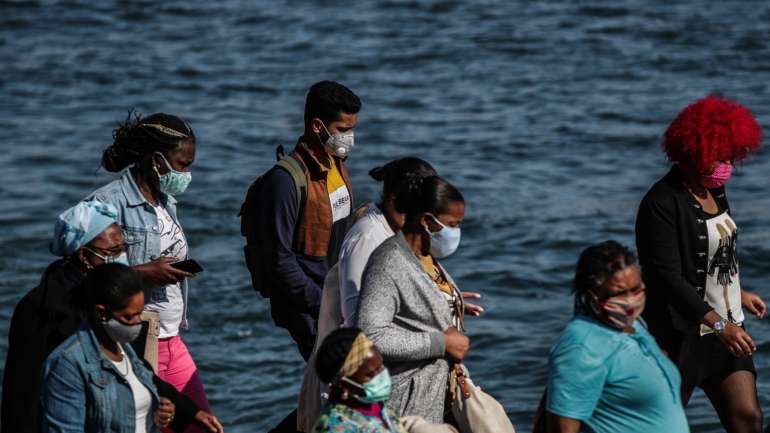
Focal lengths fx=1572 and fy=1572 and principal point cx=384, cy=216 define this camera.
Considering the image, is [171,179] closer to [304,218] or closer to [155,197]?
[155,197]

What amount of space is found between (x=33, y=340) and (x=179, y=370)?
118 cm

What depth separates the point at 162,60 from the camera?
2358 centimetres

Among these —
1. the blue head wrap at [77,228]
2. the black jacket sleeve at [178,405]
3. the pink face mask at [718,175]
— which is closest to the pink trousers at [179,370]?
the black jacket sleeve at [178,405]

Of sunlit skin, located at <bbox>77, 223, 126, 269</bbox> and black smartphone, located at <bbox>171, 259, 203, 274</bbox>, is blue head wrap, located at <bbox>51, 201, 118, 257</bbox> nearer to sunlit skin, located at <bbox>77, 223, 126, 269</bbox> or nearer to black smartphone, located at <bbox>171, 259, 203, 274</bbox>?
sunlit skin, located at <bbox>77, 223, 126, 269</bbox>

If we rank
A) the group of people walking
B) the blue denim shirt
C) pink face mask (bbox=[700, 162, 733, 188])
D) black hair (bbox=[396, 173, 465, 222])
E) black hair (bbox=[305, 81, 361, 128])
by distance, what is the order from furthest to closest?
black hair (bbox=[305, 81, 361, 128]), pink face mask (bbox=[700, 162, 733, 188]), black hair (bbox=[396, 173, 465, 222]), the blue denim shirt, the group of people walking

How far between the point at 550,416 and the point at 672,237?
5.57 feet

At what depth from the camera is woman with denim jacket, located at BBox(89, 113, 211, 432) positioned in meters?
6.46

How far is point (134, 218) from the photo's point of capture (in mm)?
6461

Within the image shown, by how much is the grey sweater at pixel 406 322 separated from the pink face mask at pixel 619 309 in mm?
636

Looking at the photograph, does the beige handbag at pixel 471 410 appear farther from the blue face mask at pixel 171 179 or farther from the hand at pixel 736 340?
the blue face mask at pixel 171 179

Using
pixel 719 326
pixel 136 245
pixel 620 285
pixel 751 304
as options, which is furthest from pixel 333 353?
pixel 751 304

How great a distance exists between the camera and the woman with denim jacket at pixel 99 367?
5359 mm

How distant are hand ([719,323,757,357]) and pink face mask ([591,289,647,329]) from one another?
1.55 meters

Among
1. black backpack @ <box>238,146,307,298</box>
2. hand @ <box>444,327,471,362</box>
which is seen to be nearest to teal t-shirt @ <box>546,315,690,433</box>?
hand @ <box>444,327,471,362</box>
